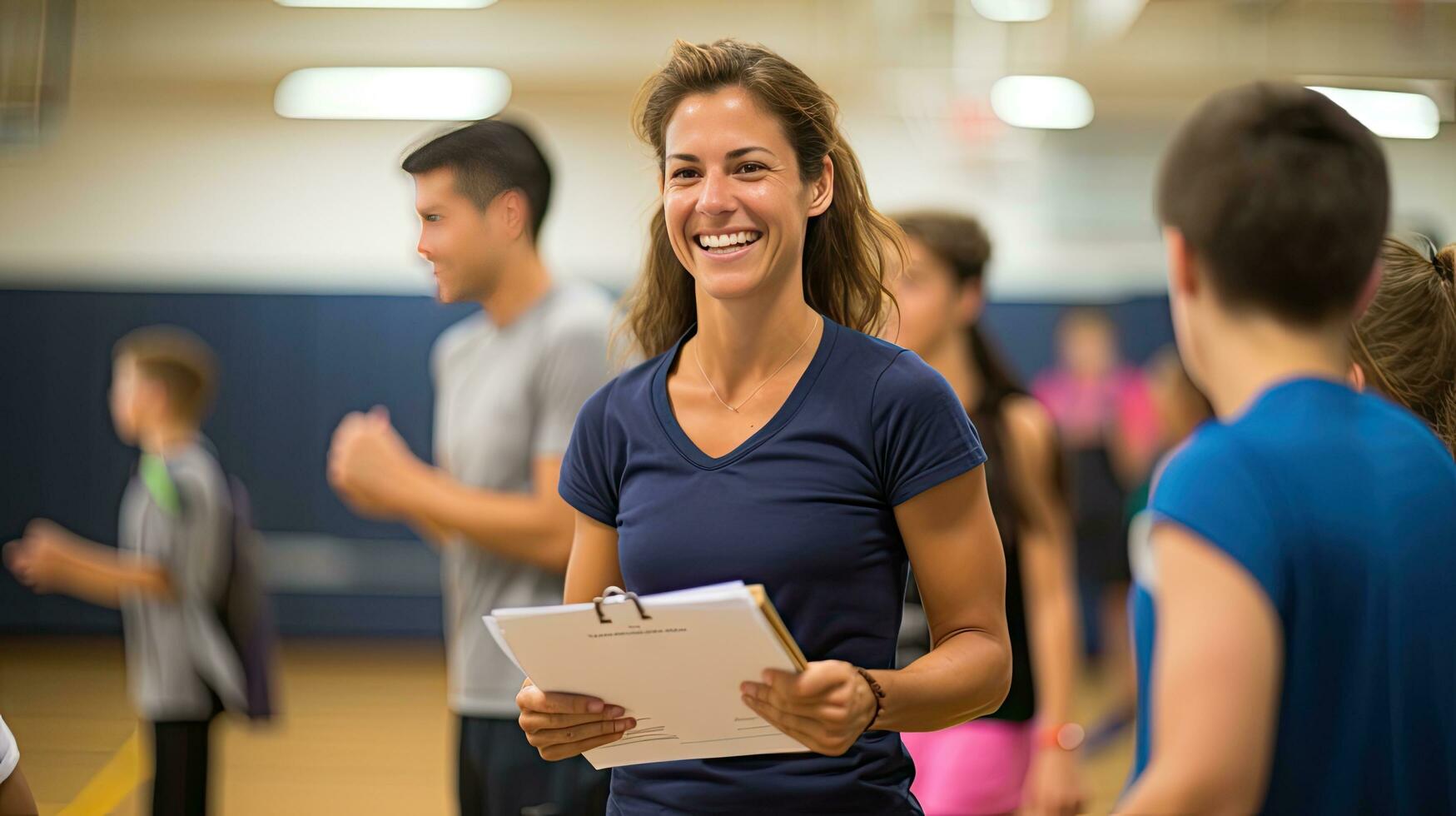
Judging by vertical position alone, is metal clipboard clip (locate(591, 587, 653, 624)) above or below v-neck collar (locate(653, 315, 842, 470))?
below

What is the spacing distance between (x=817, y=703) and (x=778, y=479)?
0.31 metres

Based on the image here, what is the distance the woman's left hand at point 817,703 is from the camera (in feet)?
4.83

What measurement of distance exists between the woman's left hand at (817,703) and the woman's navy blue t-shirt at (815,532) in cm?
16

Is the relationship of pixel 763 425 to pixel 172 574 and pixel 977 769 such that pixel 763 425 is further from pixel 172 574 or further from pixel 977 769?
pixel 172 574

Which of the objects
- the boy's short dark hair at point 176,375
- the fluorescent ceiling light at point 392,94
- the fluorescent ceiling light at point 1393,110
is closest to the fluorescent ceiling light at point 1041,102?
the fluorescent ceiling light at point 1393,110

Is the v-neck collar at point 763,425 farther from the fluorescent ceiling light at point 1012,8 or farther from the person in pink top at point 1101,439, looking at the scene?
the person in pink top at point 1101,439

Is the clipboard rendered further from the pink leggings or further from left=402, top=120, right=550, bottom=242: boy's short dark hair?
the pink leggings

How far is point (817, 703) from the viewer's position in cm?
148

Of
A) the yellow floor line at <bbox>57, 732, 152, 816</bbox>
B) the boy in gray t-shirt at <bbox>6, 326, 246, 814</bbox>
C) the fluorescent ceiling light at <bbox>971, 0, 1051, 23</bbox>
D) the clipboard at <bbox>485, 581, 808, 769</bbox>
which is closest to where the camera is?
the clipboard at <bbox>485, 581, 808, 769</bbox>

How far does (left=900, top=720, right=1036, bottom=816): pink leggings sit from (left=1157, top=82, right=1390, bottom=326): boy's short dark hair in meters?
2.15

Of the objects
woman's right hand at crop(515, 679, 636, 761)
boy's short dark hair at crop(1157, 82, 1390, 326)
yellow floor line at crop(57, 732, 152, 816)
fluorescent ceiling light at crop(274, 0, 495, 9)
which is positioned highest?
fluorescent ceiling light at crop(274, 0, 495, 9)

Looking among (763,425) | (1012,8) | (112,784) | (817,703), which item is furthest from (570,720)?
(1012,8)

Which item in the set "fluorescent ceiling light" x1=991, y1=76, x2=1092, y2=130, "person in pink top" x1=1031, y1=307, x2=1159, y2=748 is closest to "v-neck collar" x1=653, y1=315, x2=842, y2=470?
"person in pink top" x1=1031, y1=307, x2=1159, y2=748

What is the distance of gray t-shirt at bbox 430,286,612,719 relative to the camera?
104 inches
